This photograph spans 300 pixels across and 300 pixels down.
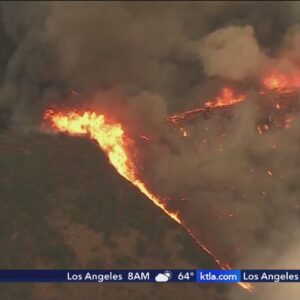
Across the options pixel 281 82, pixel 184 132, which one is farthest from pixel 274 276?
pixel 281 82

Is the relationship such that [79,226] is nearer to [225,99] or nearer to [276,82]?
[225,99]

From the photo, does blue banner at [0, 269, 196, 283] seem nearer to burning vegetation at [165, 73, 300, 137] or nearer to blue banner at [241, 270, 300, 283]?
blue banner at [241, 270, 300, 283]

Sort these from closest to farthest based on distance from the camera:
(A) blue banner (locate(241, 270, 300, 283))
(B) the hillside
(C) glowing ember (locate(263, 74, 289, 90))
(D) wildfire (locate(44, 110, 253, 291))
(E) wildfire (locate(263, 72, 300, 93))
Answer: (A) blue banner (locate(241, 270, 300, 283)) < (B) the hillside < (D) wildfire (locate(44, 110, 253, 291)) < (E) wildfire (locate(263, 72, 300, 93)) < (C) glowing ember (locate(263, 74, 289, 90))

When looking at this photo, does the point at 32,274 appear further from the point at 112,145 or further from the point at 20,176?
the point at 112,145

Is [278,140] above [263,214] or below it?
above

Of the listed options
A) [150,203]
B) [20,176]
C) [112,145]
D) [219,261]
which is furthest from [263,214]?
[20,176]

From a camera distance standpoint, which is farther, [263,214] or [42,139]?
[42,139]

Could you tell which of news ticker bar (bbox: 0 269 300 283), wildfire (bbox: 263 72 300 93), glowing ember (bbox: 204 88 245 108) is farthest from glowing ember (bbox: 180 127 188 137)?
news ticker bar (bbox: 0 269 300 283)
